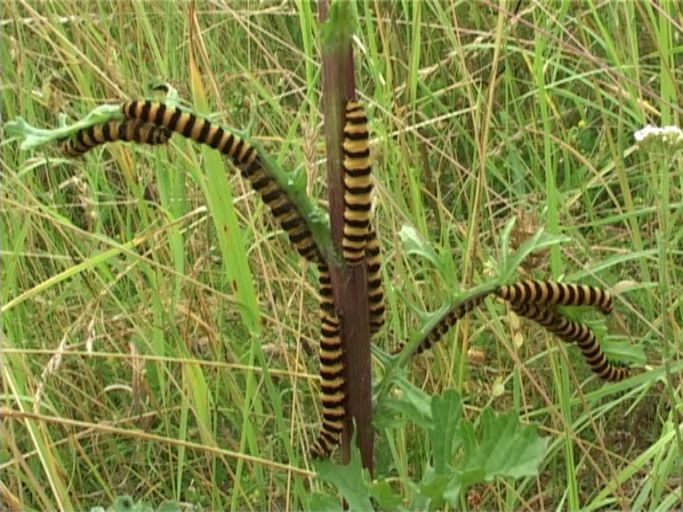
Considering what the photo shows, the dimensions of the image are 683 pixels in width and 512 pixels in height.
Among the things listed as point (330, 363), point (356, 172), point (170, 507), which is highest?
point (356, 172)

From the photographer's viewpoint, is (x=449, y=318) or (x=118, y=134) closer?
(x=118, y=134)

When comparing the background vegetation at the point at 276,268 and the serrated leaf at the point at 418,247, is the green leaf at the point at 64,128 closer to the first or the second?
the serrated leaf at the point at 418,247

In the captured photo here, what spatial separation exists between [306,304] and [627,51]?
0.66m

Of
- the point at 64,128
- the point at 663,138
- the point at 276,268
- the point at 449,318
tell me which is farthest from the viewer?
the point at 276,268

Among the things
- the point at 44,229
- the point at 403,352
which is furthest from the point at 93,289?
the point at 403,352

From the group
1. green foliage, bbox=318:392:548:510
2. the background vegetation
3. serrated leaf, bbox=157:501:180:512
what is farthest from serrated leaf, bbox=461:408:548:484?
the background vegetation

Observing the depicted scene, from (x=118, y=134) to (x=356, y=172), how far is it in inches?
6.7

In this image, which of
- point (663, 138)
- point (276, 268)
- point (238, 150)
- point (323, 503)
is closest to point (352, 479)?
point (323, 503)

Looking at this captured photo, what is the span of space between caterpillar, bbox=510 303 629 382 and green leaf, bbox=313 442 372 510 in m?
0.18

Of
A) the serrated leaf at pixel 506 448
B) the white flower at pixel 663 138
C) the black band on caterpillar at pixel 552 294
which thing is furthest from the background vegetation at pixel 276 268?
the serrated leaf at pixel 506 448

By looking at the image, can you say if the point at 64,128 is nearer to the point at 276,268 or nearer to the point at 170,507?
the point at 170,507

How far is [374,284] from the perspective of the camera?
0.88 meters

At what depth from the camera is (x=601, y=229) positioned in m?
1.86

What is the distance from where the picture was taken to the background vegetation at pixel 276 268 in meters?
1.48
